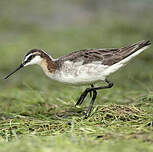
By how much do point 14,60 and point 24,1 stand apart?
7938 millimetres

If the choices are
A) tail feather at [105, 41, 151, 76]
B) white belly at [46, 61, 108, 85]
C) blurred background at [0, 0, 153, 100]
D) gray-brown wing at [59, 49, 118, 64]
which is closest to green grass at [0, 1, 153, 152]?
blurred background at [0, 0, 153, 100]

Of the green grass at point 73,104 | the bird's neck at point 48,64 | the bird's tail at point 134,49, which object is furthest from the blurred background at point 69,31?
the bird's tail at point 134,49

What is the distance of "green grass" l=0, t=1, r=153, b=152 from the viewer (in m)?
4.91

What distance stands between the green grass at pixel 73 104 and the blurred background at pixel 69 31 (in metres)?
0.03

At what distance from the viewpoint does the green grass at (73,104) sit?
4.91 meters

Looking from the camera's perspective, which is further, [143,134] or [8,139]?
[8,139]

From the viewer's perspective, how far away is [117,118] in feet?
19.9

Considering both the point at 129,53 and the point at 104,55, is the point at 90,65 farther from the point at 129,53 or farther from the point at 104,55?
the point at 129,53

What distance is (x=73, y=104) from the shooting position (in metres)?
7.25

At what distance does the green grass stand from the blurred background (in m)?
0.03

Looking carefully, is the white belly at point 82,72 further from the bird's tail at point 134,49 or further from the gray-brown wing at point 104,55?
the bird's tail at point 134,49

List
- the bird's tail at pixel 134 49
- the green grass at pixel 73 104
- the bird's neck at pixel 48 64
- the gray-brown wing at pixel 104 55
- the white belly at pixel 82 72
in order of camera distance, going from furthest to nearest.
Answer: the bird's neck at pixel 48 64, the bird's tail at pixel 134 49, the gray-brown wing at pixel 104 55, the white belly at pixel 82 72, the green grass at pixel 73 104

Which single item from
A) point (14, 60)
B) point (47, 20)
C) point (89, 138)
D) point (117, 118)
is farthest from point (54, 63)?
point (47, 20)

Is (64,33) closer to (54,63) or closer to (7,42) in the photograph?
(7,42)
